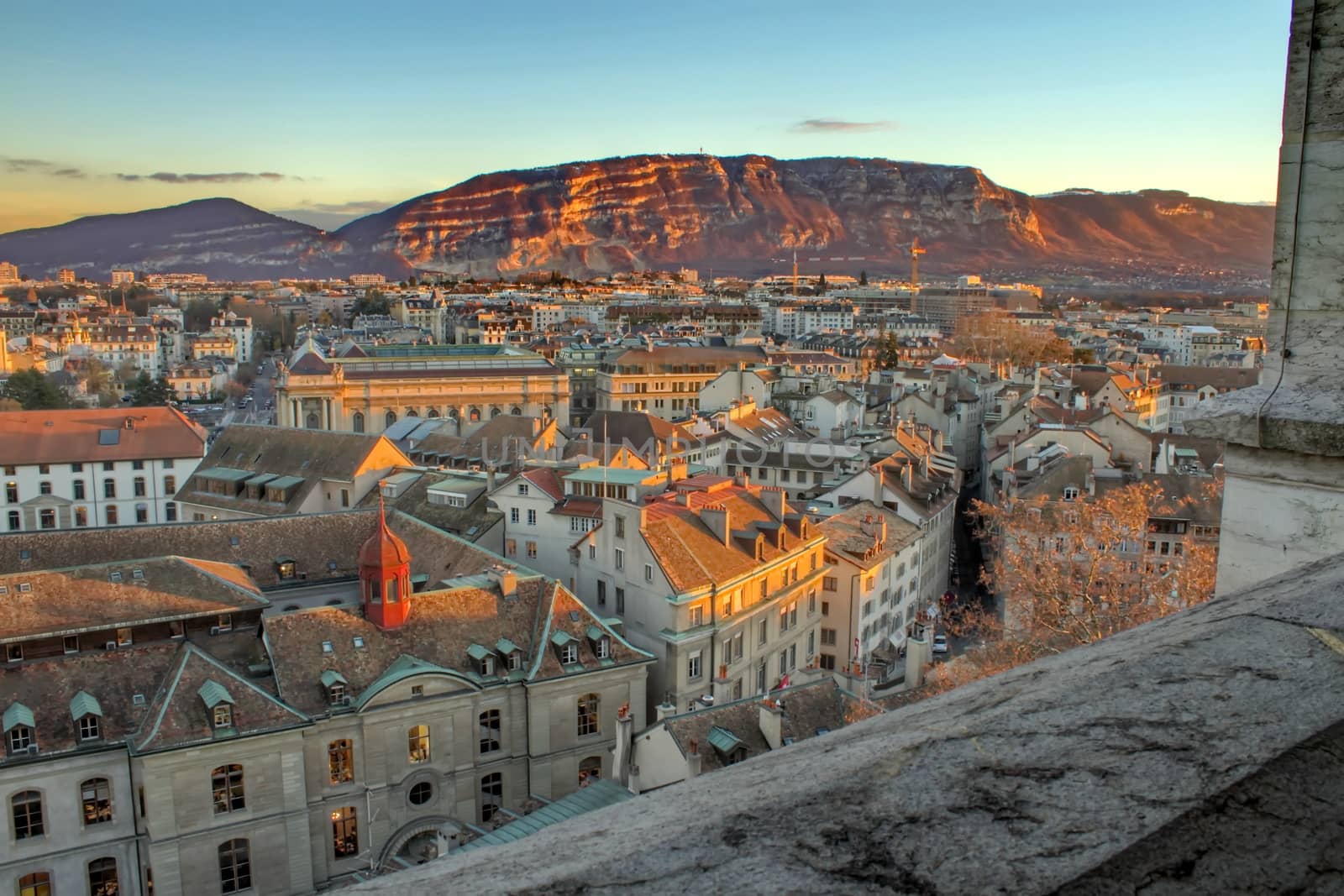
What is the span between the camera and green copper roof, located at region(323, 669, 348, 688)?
26062 mm

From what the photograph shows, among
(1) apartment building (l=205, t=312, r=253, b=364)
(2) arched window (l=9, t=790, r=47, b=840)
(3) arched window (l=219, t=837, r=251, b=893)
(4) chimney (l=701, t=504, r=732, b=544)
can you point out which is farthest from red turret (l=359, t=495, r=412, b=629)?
(1) apartment building (l=205, t=312, r=253, b=364)

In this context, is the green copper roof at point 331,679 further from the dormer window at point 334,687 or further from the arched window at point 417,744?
the arched window at point 417,744

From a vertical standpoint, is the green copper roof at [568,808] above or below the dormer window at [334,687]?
below

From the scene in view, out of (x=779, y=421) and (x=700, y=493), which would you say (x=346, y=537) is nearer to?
(x=700, y=493)

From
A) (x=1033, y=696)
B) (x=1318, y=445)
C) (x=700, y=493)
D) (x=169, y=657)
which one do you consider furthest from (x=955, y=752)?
(x=700, y=493)

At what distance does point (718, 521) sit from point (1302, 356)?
92.3 feet

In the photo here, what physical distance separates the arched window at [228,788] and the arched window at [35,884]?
3727 millimetres

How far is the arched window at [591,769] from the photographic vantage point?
29.5 metres

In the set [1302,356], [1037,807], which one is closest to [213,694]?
[1302,356]

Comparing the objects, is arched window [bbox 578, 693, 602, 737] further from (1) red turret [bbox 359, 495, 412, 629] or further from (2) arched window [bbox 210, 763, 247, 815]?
(2) arched window [bbox 210, 763, 247, 815]

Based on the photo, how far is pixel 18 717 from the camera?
76.3 ft

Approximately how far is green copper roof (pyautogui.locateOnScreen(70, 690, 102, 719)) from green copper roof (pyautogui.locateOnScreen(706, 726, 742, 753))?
1360 centimetres

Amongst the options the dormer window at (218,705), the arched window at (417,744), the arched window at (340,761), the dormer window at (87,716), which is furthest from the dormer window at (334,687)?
the dormer window at (87,716)

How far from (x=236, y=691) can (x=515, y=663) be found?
7057 mm
